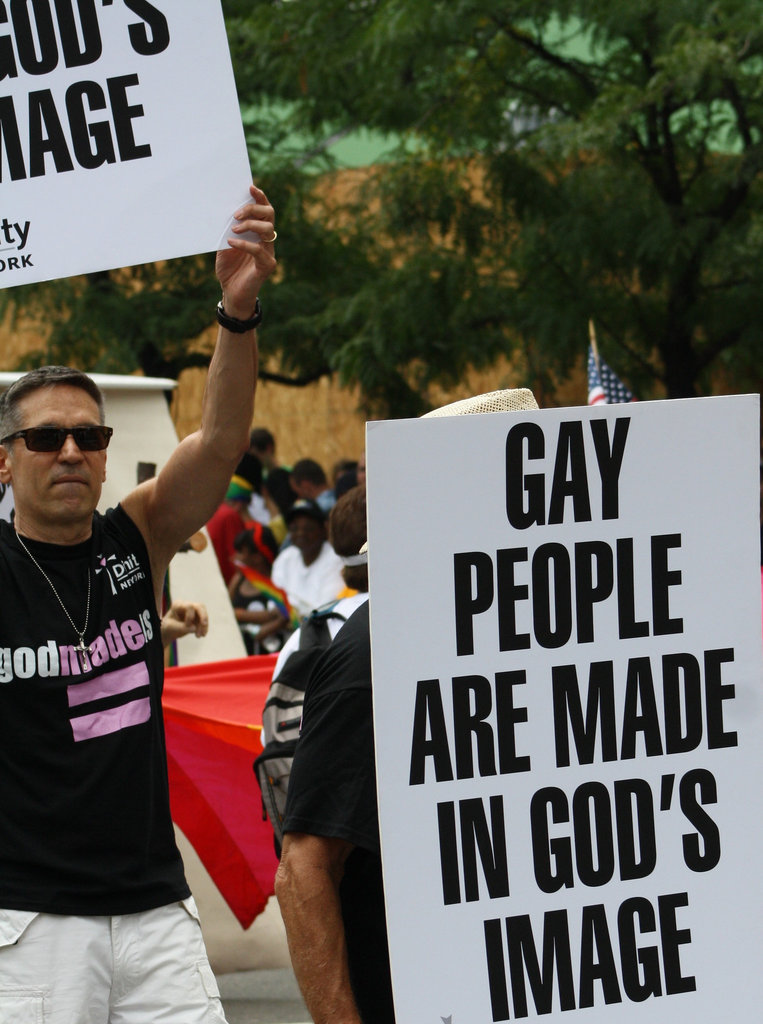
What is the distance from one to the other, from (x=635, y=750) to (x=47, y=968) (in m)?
1.17

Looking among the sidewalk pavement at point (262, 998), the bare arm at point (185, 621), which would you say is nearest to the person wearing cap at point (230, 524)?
the sidewalk pavement at point (262, 998)

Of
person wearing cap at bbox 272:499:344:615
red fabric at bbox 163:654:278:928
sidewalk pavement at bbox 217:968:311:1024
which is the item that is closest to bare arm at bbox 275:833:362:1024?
red fabric at bbox 163:654:278:928

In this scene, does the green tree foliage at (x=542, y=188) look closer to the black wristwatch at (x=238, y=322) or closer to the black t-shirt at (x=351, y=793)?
the black wristwatch at (x=238, y=322)

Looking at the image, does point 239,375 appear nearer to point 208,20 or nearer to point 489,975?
point 208,20

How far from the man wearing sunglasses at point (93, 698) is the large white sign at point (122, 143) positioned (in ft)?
0.40

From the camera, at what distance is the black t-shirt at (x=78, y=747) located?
2.86m

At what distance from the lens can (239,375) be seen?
3.11 meters

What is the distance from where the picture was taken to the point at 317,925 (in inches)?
91.7

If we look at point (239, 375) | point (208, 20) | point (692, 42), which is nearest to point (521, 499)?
point (239, 375)

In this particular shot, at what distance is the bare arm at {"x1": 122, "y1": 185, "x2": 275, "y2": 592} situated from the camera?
304 centimetres

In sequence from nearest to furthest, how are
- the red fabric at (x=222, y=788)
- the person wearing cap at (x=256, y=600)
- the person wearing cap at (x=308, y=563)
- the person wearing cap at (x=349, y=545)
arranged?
the person wearing cap at (x=349, y=545) < the red fabric at (x=222, y=788) < the person wearing cap at (x=308, y=563) < the person wearing cap at (x=256, y=600)

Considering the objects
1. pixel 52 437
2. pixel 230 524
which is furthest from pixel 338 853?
pixel 230 524

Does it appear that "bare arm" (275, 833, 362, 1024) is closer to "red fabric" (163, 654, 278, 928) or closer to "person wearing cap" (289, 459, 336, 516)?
"red fabric" (163, 654, 278, 928)

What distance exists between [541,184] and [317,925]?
383 inches
